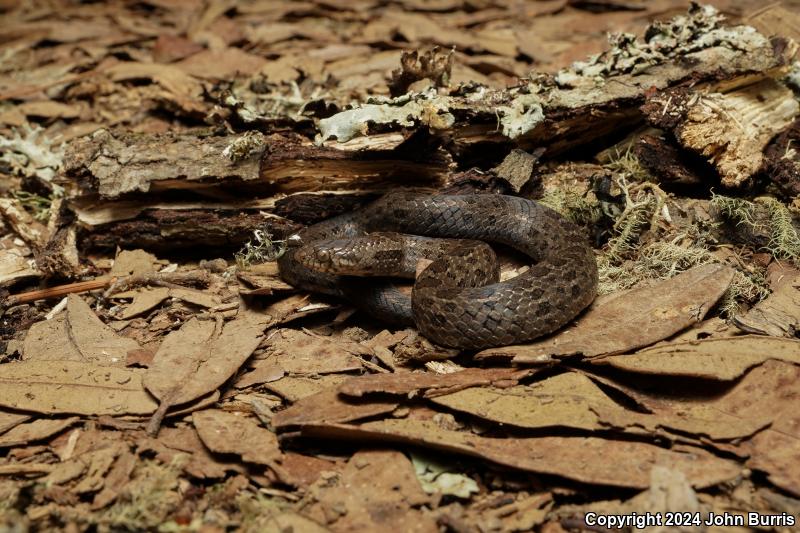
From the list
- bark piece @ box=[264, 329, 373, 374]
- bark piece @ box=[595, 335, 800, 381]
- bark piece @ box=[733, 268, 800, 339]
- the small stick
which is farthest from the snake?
the small stick

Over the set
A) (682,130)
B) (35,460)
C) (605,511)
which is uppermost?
(682,130)

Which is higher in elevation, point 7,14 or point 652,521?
point 7,14

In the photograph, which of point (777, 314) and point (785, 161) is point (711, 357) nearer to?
point (777, 314)

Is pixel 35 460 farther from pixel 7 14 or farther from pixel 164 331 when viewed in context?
pixel 7 14

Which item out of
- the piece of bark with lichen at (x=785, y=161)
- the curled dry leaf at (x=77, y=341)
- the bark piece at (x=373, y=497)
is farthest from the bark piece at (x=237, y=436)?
the piece of bark with lichen at (x=785, y=161)

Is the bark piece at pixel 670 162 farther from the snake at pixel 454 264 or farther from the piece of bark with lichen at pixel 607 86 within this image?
the snake at pixel 454 264

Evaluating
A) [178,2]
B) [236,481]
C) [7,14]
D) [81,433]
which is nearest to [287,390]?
[236,481]

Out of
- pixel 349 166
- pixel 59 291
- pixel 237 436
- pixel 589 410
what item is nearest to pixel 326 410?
pixel 237 436
